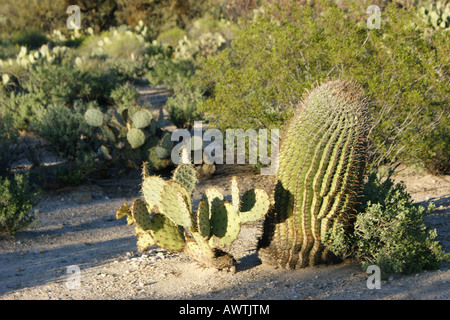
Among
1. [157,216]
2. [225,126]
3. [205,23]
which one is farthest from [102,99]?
[205,23]

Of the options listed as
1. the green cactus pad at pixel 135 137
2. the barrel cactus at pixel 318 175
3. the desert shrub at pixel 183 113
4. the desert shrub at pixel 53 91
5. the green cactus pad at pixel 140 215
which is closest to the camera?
the barrel cactus at pixel 318 175

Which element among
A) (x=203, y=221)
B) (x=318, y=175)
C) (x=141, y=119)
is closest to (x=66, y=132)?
(x=141, y=119)

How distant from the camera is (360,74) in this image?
6.51 metres

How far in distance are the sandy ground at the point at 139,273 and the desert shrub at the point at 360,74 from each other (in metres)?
1.05

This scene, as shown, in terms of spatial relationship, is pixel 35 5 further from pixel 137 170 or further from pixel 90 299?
pixel 90 299

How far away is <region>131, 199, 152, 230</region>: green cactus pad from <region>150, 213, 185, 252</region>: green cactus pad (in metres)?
0.06

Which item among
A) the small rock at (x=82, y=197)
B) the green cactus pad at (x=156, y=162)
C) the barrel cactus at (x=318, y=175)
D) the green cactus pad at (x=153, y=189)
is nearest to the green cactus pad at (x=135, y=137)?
the green cactus pad at (x=156, y=162)

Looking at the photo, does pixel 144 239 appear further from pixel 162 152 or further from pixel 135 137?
pixel 135 137

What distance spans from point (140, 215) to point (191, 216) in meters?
0.49

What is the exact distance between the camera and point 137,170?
8.88 m

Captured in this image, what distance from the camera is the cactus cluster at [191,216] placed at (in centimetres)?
431

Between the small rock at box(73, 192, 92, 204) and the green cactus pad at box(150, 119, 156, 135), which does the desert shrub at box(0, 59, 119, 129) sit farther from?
the small rock at box(73, 192, 92, 204)

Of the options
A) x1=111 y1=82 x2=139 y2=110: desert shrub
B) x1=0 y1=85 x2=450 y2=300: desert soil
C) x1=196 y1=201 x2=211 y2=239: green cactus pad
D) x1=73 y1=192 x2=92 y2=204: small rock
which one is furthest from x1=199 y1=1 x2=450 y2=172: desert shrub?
x1=111 y1=82 x2=139 y2=110: desert shrub

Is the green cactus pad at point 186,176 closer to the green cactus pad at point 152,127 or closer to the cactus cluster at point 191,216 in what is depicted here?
the cactus cluster at point 191,216
